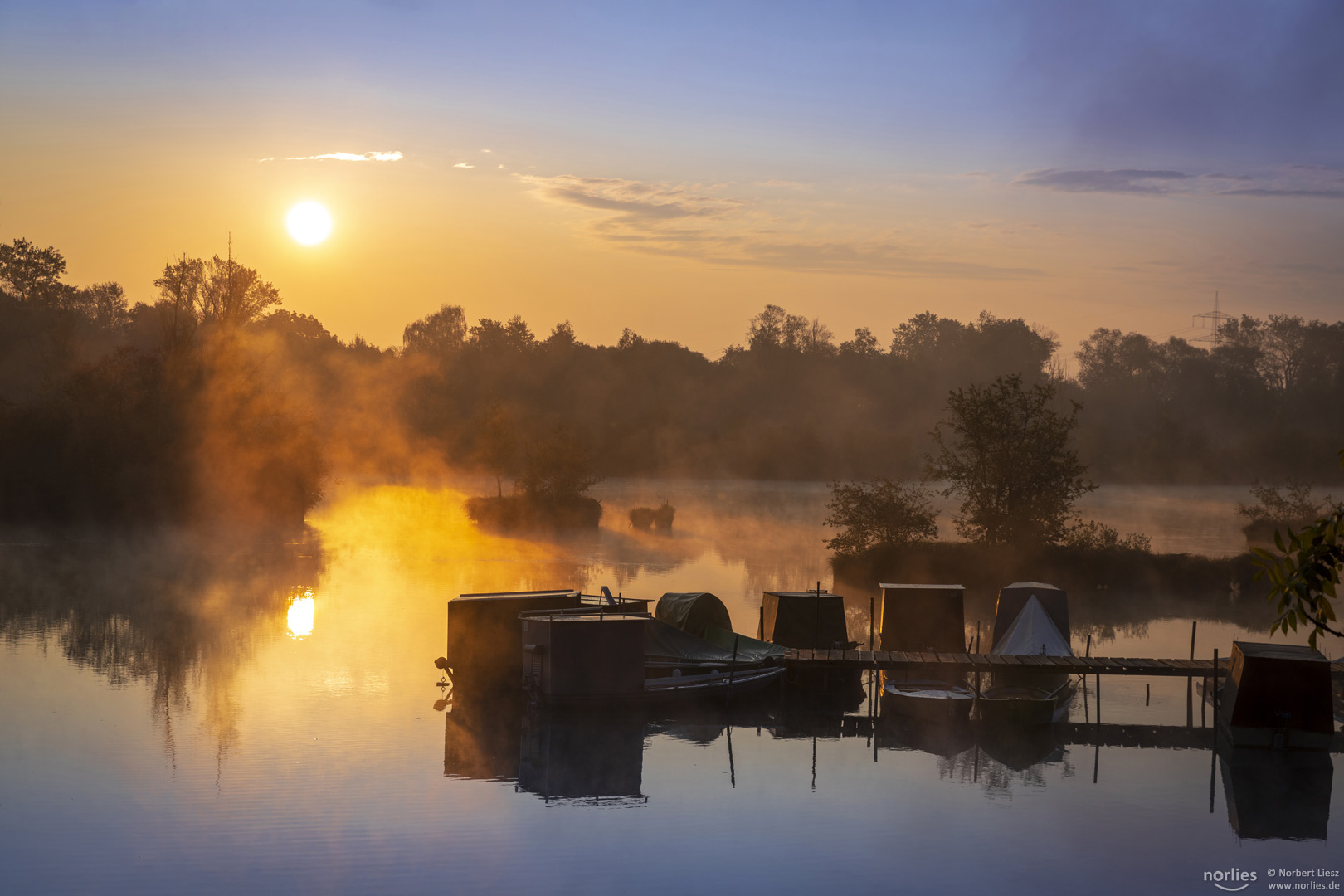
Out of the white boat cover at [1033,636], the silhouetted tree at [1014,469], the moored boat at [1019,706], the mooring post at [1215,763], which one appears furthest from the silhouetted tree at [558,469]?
the mooring post at [1215,763]

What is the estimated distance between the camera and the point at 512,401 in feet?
424

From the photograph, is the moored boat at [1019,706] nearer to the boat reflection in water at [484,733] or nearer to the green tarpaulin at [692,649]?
the green tarpaulin at [692,649]

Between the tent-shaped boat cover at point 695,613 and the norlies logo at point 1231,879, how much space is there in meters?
14.7

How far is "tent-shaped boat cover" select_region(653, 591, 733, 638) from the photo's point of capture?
30875 millimetres

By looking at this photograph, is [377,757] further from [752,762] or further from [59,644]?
[59,644]

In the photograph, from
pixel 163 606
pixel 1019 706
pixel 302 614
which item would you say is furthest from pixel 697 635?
pixel 163 606

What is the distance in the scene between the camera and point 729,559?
195 ft

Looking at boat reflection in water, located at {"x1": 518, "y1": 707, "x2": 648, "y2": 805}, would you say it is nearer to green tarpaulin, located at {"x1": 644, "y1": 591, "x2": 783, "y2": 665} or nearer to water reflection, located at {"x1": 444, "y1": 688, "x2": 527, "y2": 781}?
water reflection, located at {"x1": 444, "y1": 688, "x2": 527, "y2": 781}

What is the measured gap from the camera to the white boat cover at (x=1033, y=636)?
30.1m

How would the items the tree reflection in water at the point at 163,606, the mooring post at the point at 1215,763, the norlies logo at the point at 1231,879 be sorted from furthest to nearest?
the tree reflection in water at the point at 163,606, the mooring post at the point at 1215,763, the norlies logo at the point at 1231,879

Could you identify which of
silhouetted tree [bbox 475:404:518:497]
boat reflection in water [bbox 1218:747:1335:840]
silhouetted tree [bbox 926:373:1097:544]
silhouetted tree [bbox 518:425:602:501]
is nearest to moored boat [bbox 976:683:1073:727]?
boat reflection in water [bbox 1218:747:1335:840]

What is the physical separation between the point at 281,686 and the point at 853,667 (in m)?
14.5

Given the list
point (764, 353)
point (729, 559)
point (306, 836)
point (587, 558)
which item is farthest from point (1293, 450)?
point (306, 836)

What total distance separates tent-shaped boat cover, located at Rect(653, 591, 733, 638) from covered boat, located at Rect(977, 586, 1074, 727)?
720 centimetres
